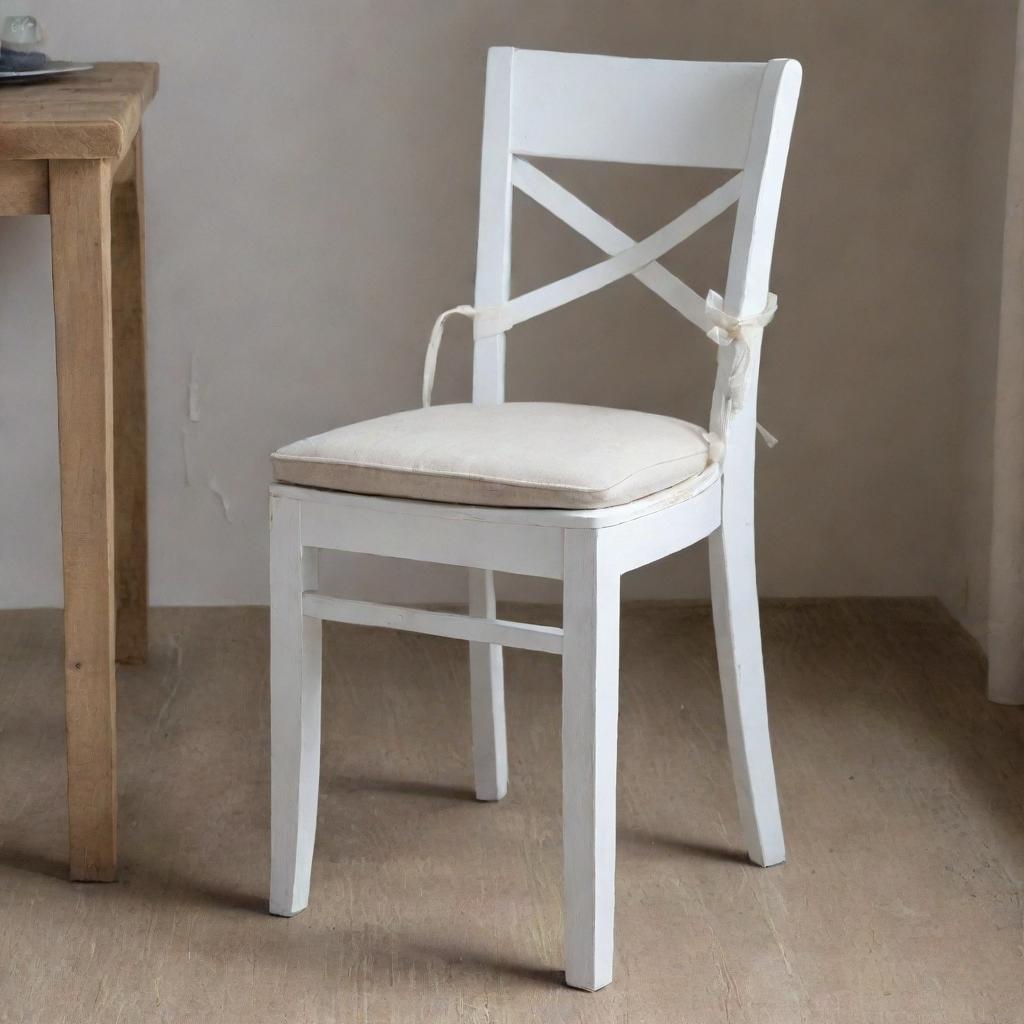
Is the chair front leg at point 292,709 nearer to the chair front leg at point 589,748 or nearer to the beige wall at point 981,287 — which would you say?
the chair front leg at point 589,748

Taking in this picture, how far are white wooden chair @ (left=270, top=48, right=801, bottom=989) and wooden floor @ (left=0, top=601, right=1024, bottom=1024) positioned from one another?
3.1 inches

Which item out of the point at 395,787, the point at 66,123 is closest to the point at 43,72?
the point at 66,123

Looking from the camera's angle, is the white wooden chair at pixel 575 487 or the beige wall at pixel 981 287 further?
the beige wall at pixel 981 287

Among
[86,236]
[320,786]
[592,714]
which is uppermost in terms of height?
[86,236]

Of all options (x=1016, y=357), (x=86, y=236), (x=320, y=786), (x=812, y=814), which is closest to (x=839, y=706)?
(x=812, y=814)

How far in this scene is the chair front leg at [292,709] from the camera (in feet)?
4.38

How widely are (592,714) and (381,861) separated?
419mm

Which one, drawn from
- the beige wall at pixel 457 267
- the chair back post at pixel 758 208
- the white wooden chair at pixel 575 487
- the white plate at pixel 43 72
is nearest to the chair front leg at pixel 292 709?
the white wooden chair at pixel 575 487

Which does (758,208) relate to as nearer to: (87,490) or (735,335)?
(735,335)

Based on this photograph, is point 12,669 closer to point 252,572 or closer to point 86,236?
point 252,572

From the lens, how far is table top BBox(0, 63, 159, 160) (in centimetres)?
135

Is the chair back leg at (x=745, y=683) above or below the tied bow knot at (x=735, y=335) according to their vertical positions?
below

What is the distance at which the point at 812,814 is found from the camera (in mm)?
1641

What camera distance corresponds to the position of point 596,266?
1542mm
